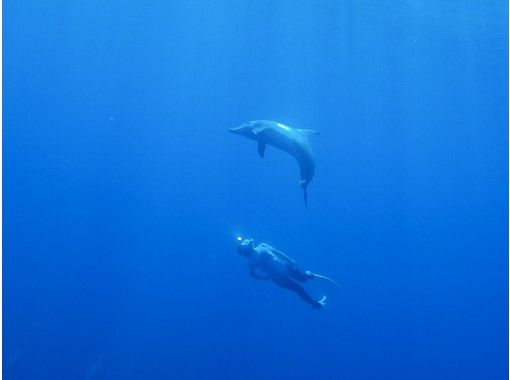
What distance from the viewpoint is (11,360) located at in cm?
1844

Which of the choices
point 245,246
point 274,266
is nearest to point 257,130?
point 245,246

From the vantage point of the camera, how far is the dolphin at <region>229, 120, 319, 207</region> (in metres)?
7.84

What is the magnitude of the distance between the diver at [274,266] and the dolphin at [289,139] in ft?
3.76

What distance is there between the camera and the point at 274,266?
8.30 meters

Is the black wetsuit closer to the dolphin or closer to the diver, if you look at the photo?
the diver

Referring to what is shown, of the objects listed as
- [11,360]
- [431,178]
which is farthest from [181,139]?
[431,178]

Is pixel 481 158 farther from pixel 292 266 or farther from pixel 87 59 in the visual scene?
pixel 292 266

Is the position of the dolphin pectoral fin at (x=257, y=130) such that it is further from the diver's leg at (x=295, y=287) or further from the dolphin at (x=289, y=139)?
the diver's leg at (x=295, y=287)

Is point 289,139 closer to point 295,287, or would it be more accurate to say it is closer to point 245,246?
point 245,246

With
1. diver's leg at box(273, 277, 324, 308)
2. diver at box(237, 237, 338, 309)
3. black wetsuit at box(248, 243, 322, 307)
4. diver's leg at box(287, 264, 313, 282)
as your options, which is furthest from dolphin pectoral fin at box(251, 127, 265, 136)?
diver's leg at box(273, 277, 324, 308)

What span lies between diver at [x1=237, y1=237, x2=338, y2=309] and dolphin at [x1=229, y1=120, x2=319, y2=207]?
115 cm

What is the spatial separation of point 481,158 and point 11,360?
32604mm

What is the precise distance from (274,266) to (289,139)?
2107 mm

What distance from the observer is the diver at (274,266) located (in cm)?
817
